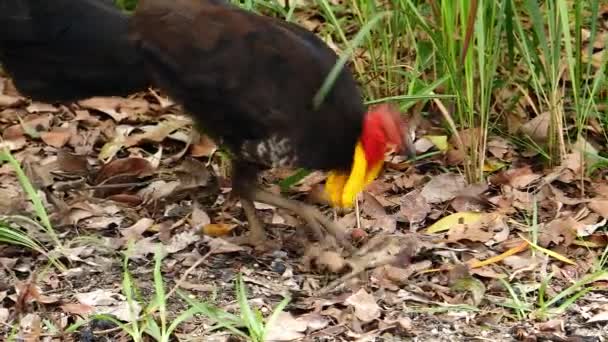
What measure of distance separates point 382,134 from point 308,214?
0.50 meters

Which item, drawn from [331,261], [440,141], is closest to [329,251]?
[331,261]

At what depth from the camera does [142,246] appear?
3.99 meters

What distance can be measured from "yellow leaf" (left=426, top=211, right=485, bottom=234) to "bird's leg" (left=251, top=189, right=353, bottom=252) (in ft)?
1.30

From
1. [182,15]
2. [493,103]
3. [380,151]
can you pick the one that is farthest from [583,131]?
[182,15]

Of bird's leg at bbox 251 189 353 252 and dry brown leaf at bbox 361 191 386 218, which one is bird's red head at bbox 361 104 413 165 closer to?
bird's leg at bbox 251 189 353 252

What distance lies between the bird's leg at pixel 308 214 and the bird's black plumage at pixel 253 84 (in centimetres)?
24

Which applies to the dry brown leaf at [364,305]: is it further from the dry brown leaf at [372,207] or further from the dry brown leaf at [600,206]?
the dry brown leaf at [600,206]

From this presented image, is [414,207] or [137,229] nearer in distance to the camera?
[137,229]

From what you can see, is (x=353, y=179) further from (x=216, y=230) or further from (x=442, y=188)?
(x=442, y=188)

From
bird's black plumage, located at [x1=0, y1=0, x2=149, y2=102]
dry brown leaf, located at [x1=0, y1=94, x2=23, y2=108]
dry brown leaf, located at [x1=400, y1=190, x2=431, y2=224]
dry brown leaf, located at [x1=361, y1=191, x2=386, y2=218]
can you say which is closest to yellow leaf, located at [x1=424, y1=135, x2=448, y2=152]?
dry brown leaf, located at [x1=400, y1=190, x2=431, y2=224]

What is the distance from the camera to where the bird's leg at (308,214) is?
3.96 m

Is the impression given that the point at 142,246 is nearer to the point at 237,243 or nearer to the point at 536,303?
the point at 237,243

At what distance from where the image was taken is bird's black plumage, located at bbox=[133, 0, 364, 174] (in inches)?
143

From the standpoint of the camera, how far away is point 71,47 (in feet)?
12.6
